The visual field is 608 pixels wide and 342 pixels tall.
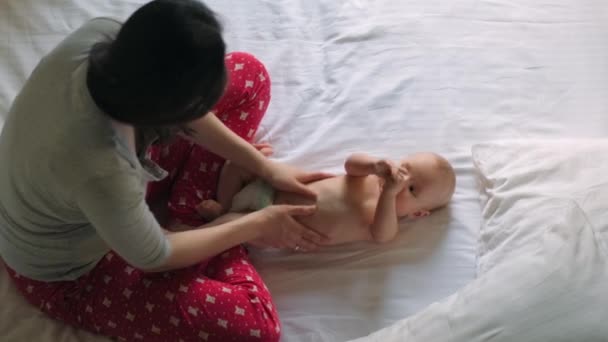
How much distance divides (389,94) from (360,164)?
0.25 m

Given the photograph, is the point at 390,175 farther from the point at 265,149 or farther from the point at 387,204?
the point at 265,149

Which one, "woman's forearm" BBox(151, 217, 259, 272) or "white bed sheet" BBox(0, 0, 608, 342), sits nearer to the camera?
"woman's forearm" BBox(151, 217, 259, 272)

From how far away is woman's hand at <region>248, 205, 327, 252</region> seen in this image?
3.62 feet

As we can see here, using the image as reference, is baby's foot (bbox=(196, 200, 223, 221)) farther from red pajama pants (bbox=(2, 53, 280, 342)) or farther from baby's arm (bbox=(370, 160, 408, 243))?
baby's arm (bbox=(370, 160, 408, 243))

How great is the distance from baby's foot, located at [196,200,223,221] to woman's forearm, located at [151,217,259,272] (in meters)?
0.10

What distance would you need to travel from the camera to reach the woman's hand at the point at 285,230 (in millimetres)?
1103

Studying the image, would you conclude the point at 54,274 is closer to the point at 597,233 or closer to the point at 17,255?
the point at 17,255

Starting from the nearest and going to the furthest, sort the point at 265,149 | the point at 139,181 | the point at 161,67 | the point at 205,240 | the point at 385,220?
the point at 161,67 → the point at 139,181 → the point at 205,240 → the point at 385,220 → the point at 265,149

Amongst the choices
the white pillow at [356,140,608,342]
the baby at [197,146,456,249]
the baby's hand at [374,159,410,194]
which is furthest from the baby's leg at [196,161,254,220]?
the white pillow at [356,140,608,342]

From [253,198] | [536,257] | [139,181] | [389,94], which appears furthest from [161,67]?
[389,94]

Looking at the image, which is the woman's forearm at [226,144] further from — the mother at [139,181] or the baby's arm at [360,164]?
the baby's arm at [360,164]

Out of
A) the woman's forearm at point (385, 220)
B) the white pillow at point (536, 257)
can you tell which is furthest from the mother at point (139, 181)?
the white pillow at point (536, 257)

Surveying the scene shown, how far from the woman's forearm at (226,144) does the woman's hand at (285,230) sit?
103mm

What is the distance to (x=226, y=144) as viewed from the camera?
3.77 ft
